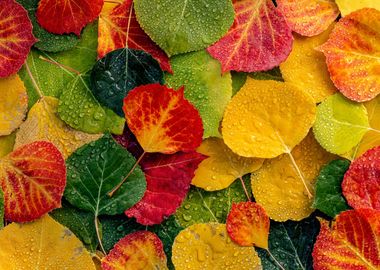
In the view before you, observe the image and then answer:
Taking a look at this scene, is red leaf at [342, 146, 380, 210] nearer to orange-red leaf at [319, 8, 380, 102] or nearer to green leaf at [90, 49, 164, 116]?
orange-red leaf at [319, 8, 380, 102]

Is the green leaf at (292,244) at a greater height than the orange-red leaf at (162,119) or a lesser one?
lesser

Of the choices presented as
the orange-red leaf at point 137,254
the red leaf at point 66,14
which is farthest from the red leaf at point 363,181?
the red leaf at point 66,14

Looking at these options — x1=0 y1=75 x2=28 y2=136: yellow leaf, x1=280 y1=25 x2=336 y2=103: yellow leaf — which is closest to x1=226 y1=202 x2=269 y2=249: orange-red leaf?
x1=280 y1=25 x2=336 y2=103: yellow leaf

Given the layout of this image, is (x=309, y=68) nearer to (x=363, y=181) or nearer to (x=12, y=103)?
(x=363, y=181)

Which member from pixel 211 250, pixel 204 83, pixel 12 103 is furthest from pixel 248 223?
pixel 12 103

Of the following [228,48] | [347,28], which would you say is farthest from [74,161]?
[347,28]

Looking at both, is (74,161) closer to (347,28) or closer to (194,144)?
(194,144)

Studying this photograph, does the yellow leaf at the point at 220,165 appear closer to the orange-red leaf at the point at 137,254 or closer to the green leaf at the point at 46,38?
the orange-red leaf at the point at 137,254
